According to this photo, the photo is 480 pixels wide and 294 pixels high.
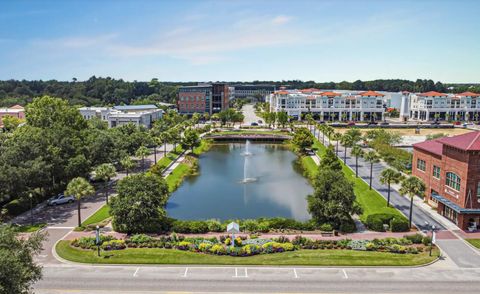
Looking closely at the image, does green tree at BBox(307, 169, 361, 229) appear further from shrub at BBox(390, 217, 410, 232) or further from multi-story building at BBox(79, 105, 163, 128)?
multi-story building at BBox(79, 105, 163, 128)

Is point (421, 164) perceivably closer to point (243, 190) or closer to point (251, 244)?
point (243, 190)

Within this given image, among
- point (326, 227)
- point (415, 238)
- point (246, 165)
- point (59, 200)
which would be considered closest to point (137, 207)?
point (59, 200)

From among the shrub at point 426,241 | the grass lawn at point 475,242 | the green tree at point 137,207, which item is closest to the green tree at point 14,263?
the green tree at point 137,207

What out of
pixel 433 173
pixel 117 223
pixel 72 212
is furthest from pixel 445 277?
pixel 72 212

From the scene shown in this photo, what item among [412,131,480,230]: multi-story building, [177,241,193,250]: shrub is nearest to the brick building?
[412,131,480,230]: multi-story building

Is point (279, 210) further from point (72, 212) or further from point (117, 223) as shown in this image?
point (72, 212)

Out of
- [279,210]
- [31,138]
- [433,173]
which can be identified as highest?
[31,138]
